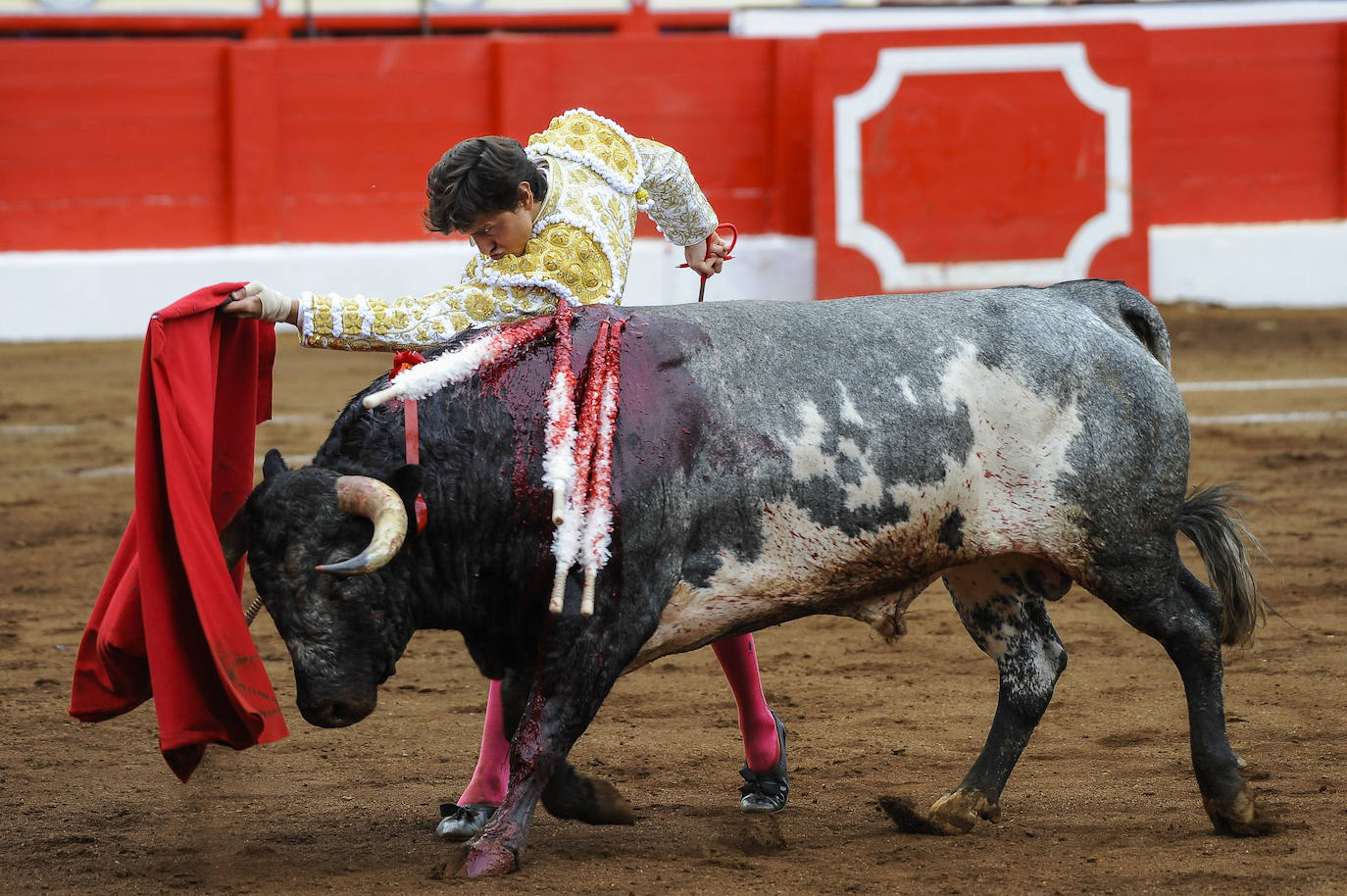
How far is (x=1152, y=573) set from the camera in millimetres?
2754

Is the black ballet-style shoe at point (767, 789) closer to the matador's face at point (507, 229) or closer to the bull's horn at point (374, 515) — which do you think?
the bull's horn at point (374, 515)

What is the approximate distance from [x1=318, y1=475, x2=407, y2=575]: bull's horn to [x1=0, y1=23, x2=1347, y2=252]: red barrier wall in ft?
24.2

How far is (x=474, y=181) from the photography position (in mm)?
2594

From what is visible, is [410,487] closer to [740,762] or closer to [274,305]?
[274,305]

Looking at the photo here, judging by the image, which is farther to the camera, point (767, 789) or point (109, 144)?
point (109, 144)

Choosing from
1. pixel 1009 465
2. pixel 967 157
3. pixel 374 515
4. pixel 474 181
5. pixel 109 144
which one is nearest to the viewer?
pixel 374 515

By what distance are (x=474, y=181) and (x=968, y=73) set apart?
775 cm

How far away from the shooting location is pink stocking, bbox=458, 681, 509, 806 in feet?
9.35

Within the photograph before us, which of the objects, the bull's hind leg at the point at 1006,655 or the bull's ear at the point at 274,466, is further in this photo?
the bull's hind leg at the point at 1006,655

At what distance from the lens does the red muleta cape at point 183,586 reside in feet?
8.52

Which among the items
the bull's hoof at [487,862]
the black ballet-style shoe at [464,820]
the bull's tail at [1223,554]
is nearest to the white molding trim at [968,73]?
the bull's tail at [1223,554]

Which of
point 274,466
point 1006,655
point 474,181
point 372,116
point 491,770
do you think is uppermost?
point 372,116

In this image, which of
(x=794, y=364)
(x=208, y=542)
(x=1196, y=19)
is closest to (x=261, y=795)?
(x=208, y=542)

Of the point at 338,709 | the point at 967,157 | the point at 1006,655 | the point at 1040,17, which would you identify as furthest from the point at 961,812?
the point at 1040,17
